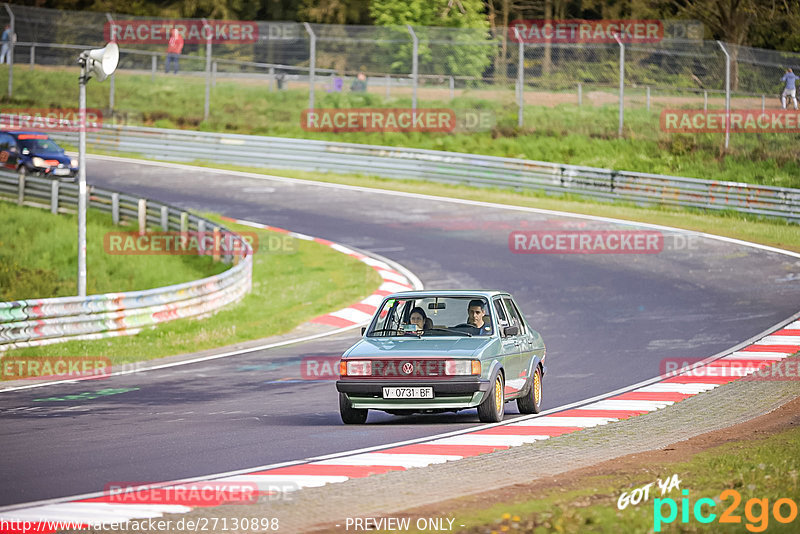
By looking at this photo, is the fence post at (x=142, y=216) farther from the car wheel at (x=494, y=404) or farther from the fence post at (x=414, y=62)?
the car wheel at (x=494, y=404)

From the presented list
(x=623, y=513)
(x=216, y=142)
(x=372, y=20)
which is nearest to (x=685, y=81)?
(x=216, y=142)

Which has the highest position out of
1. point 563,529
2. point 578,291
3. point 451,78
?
point 451,78

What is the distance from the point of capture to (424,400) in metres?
11.4

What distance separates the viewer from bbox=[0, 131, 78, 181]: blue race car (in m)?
35.9

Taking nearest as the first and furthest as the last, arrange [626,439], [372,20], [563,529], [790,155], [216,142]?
[563,529] → [626,439] → [790,155] → [216,142] → [372,20]

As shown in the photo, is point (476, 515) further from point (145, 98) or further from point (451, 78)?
point (145, 98)

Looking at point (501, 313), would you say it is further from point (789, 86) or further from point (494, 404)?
point (789, 86)

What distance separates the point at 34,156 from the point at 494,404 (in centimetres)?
2777

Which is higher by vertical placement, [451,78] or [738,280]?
[451,78]

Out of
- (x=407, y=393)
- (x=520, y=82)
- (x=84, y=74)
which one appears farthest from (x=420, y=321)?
(x=520, y=82)

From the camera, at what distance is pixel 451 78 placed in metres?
37.0

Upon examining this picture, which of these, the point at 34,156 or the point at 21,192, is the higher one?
the point at 34,156

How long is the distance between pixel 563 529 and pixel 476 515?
2.49ft

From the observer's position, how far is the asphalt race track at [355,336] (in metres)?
10.3
